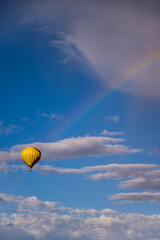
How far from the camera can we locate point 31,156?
107 m

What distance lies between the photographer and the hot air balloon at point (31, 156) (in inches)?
4225

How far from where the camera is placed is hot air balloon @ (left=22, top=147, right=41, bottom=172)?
352ft

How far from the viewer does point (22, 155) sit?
4336 inches

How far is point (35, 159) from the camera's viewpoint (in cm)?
10756

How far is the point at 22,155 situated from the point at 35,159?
303 inches
